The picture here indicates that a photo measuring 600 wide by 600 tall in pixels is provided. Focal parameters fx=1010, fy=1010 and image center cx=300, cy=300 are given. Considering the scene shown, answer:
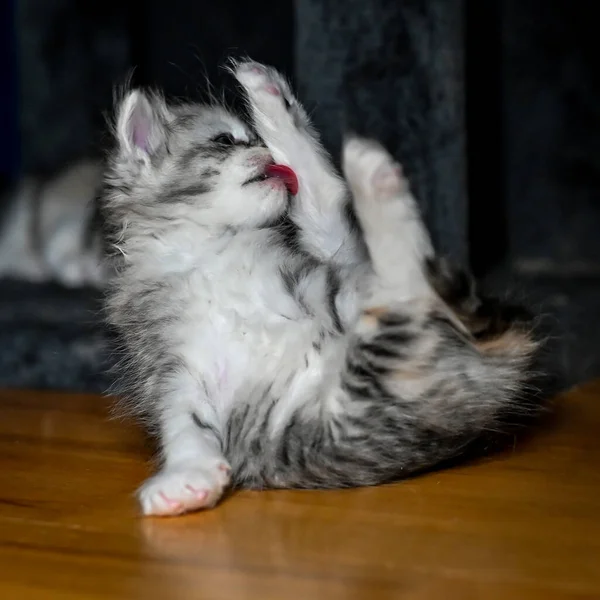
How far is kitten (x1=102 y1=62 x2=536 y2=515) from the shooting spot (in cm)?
142

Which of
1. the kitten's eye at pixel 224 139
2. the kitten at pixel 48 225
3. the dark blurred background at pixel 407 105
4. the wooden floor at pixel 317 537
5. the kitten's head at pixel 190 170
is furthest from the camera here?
the kitten at pixel 48 225

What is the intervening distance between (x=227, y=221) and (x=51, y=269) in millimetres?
1463

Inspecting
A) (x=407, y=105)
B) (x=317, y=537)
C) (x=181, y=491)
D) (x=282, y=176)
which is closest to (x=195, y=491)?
(x=181, y=491)

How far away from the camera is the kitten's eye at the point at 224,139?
181cm

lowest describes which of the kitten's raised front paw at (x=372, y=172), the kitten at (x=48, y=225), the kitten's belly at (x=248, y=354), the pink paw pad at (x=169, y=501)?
the kitten at (x=48, y=225)

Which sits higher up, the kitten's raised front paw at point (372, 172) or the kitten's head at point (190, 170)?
the kitten's raised front paw at point (372, 172)

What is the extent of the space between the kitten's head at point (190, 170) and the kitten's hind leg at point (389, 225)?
281 mm

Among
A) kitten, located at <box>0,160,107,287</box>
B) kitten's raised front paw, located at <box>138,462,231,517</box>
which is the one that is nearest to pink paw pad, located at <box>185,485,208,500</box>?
kitten's raised front paw, located at <box>138,462,231,517</box>

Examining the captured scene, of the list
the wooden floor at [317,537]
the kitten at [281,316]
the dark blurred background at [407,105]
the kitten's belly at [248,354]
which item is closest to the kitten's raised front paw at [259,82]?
the kitten at [281,316]

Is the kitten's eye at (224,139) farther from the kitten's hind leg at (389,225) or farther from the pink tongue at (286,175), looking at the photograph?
the kitten's hind leg at (389,225)

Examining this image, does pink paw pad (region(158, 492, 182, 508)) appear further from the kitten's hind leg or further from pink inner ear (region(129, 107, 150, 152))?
pink inner ear (region(129, 107, 150, 152))

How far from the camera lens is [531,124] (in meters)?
2.75

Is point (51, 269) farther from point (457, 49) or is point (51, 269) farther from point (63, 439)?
point (457, 49)

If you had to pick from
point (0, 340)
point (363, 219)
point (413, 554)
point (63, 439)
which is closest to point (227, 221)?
point (363, 219)
